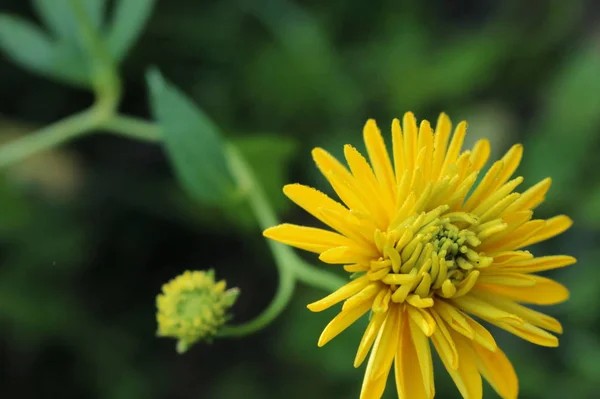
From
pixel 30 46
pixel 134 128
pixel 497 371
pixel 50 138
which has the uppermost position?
pixel 30 46

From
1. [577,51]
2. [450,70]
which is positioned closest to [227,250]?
[450,70]

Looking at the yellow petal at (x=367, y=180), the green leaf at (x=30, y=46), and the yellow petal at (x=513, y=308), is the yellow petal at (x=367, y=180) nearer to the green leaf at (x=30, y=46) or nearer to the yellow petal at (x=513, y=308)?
the yellow petal at (x=513, y=308)

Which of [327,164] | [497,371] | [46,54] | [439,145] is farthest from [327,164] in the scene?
[46,54]

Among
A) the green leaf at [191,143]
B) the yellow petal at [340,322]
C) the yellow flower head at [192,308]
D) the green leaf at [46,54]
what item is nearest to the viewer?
the yellow petal at [340,322]

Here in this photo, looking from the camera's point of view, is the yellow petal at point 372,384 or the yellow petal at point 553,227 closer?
the yellow petal at point 372,384

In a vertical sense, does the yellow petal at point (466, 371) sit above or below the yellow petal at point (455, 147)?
below

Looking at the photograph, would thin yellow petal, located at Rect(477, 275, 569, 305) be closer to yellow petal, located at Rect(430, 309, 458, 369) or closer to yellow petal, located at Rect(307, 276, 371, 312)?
yellow petal, located at Rect(430, 309, 458, 369)

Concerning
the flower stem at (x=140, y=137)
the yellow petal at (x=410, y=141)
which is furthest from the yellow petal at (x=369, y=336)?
the flower stem at (x=140, y=137)

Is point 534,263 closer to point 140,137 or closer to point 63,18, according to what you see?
point 140,137
